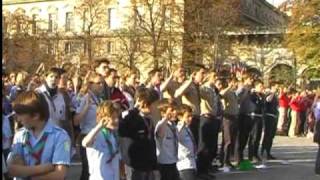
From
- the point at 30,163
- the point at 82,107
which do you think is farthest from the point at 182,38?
the point at 30,163

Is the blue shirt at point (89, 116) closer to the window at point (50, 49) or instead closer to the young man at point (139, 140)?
the young man at point (139, 140)

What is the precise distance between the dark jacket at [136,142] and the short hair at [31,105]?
338cm

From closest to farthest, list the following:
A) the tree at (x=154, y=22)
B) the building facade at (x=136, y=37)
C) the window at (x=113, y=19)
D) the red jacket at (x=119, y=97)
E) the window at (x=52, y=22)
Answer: the red jacket at (x=119, y=97) → the building facade at (x=136, y=37) → the tree at (x=154, y=22) → the window at (x=113, y=19) → the window at (x=52, y=22)

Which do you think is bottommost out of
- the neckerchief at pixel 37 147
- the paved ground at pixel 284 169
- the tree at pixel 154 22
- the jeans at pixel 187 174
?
the paved ground at pixel 284 169

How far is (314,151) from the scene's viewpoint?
693 inches

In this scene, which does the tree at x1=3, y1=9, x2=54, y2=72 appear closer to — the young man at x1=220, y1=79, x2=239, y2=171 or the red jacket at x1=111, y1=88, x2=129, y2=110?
the young man at x1=220, y1=79, x2=239, y2=171

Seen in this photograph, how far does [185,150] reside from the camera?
26.8 ft

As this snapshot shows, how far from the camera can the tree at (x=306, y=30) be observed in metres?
43.6

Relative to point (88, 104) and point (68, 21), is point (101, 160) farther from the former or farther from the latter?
point (68, 21)

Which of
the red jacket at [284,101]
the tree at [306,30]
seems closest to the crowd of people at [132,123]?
the red jacket at [284,101]

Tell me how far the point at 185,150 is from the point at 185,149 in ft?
0.06

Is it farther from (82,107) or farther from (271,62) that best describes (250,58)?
(82,107)

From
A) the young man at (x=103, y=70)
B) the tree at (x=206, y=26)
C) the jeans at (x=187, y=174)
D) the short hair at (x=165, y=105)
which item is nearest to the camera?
the short hair at (x=165, y=105)

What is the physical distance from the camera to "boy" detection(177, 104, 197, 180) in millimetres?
8000
